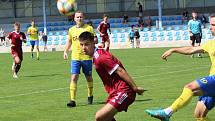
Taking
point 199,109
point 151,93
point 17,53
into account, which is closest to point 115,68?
point 199,109

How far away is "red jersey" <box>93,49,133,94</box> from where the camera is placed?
27.9 feet

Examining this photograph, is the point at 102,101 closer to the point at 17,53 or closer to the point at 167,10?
the point at 17,53

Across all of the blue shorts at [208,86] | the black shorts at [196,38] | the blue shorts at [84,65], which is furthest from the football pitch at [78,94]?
the black shorts at [196,38]

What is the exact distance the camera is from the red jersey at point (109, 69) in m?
8.50

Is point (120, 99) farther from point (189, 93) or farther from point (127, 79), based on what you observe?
point (189, 93)

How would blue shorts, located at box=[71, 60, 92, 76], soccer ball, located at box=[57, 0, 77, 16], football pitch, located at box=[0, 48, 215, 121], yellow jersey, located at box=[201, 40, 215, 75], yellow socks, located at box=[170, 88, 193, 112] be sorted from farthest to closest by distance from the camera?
soccer ball, located at box=[57, 0, 77, 16]
blue shorts, located at box=[71, 60, 92, 76]
football pitch, located at box=[0, 48, 215, 121]
yellow jersey, located at box=[201, 40, 215, 75]
yellow socks, located at box=[170, 88, 193, 112]

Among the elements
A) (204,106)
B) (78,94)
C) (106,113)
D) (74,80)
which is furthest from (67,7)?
(106,113)

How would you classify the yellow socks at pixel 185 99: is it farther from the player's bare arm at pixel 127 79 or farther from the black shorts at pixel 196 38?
the black shorts at pixel 196 38

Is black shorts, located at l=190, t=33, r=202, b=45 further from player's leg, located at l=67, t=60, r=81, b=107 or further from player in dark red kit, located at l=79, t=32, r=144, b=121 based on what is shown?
player in dark red kit, located at l=79, t=32, r=144, b=121

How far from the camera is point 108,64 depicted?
850 centimetres

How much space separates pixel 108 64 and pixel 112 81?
282 millimetres

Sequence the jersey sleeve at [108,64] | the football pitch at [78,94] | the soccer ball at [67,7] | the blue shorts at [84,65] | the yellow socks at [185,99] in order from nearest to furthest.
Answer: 1. the yellow socks at [185,99]
2. the jersey sleeve at [108,64]
3. the football pitch at [78,94]
4. the blue shorts at [84,65]
5. the soccer ball at [67,7]

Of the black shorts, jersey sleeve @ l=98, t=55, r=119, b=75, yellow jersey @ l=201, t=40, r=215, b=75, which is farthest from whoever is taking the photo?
the black shorts

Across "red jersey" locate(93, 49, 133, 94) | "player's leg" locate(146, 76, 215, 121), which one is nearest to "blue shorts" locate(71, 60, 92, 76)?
"red jersey" locate(93, 49, 133, 94)
